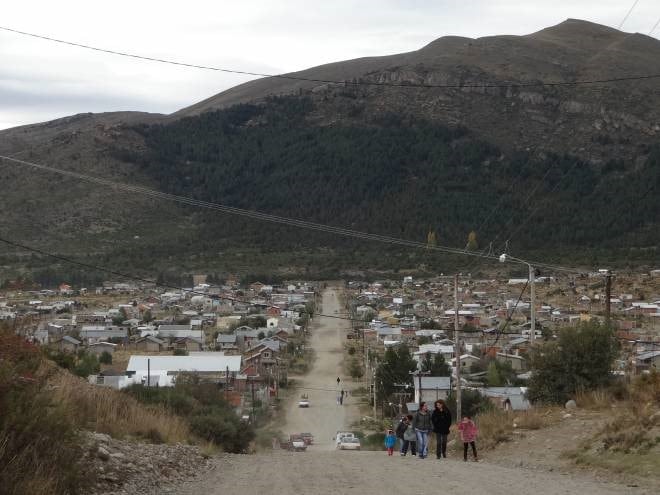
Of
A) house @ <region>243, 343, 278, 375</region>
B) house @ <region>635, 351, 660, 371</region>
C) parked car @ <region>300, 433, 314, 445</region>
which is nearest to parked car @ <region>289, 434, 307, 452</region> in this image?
parked car @ <region>300, 433, 314, 445</region>

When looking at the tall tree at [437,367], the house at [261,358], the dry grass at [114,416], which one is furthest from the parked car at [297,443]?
the house at [261,358]

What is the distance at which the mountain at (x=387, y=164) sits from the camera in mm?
86188

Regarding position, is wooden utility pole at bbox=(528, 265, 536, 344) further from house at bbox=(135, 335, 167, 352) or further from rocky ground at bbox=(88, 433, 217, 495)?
house at bbox=(135, 335, 167, 352)

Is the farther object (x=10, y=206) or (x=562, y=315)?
(x=10, y=206)

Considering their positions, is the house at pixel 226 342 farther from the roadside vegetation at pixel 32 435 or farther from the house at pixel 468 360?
the roadside vegetation at pixel 32 435

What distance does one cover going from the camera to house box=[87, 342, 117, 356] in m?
50.4

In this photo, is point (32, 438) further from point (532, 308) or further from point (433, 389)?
point (433, 389)

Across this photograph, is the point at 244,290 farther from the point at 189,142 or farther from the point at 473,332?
the point at 189,142

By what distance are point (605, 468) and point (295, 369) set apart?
41.1 metres

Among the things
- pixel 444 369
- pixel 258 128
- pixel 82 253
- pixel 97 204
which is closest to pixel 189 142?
pixel 258 128

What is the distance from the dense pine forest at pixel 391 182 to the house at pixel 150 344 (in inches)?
1249

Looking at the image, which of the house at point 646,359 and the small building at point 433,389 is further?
the small building at point 433,389

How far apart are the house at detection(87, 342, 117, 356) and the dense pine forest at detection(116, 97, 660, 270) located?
35.1 m

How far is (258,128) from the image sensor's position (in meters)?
146
